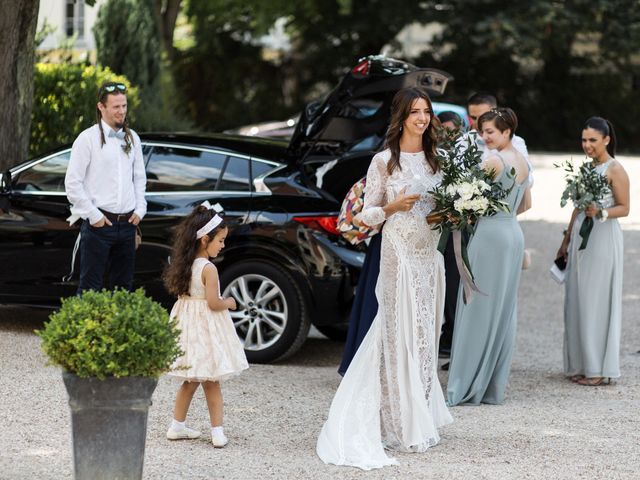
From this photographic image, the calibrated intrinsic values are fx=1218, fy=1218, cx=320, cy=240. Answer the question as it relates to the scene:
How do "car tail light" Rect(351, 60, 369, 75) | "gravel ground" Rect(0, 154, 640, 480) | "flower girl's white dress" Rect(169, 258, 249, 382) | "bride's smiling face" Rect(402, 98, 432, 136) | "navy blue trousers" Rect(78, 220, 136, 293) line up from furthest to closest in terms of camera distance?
"car tail light" Rect(351, 60, 369, 75)
"navy blue trousers" Rect(78, 220, 136, 293)
"bride's smiling face" Rect(402, 98, 432, 136)
"flower girl's white dress" Rect(169, 258, 249, 382)
"gravel ground" Rect(0, 154, 640, 480)

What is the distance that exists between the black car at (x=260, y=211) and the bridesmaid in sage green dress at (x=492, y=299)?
3.19 feet

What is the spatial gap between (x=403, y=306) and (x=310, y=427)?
96cm

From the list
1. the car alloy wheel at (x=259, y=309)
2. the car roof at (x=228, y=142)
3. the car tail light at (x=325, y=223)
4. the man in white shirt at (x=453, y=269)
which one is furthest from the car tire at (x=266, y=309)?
the man in white shirt at (x=453, y=269)

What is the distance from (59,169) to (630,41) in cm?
2986

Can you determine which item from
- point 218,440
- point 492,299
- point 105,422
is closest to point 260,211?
point 492,299

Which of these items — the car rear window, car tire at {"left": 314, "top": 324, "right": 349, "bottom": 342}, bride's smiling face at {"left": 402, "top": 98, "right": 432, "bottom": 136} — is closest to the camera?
bride's smiling face at {"left": 402, "top": 98, "right": 432, "bottom": 136}

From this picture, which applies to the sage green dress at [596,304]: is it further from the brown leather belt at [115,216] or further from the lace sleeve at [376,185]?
the brown leather belt at [115,216]

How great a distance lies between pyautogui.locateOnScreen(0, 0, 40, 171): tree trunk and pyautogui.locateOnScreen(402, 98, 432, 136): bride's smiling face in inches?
234

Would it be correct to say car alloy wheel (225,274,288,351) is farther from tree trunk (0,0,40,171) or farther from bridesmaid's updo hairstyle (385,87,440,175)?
tree trunk (0,0,40,171)

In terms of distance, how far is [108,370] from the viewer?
5.06 meters

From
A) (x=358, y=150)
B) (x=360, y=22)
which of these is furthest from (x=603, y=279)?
(x=360, y=22)

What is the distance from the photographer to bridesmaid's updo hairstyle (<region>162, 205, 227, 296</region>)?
6.70 m

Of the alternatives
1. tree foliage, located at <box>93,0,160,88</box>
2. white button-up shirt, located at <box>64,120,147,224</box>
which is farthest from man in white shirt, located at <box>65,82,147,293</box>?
tree foliage, located at <box>93,0,160,88</box>

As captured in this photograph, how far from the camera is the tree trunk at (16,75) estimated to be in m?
11.6
